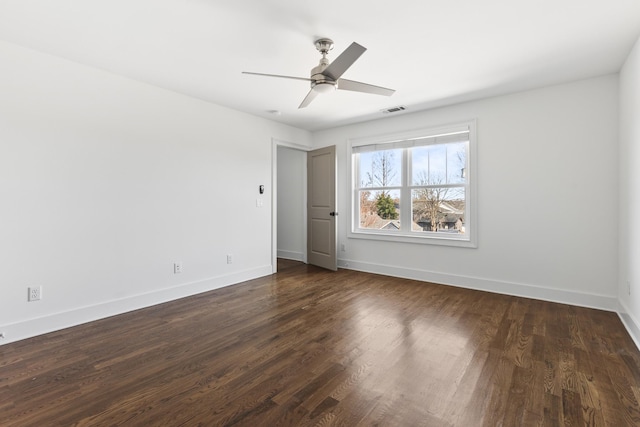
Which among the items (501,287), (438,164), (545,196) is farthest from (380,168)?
(501,287)

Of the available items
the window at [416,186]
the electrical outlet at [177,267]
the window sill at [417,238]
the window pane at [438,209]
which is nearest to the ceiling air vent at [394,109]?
the window at [416,186]

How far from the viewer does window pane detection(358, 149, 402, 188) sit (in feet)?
15.9

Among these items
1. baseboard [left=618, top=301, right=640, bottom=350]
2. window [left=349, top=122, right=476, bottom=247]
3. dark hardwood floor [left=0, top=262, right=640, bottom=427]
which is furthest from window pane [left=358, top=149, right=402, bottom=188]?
baseboard [left=618, top=301, right=640, bottom=350]

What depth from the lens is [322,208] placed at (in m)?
5.41

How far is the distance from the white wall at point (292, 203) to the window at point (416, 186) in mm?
1162

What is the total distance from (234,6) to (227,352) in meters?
2.54

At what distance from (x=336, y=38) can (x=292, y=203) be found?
3.97 metres

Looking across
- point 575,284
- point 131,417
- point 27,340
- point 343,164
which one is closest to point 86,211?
point 27,340

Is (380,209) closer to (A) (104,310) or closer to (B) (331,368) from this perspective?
(B) (331,368)

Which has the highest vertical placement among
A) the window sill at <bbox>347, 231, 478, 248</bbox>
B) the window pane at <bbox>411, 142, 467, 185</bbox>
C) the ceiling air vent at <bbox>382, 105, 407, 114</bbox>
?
the ceiling air vent at <bbox>382, 105, 407, 114</bbox>

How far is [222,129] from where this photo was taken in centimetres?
418

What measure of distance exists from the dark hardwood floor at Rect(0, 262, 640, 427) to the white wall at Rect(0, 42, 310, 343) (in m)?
0.36

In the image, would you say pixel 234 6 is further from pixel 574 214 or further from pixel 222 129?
pixel 574 214

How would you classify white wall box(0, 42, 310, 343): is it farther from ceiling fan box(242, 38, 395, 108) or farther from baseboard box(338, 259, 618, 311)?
baseboard box(338, 259, 618, 311)
